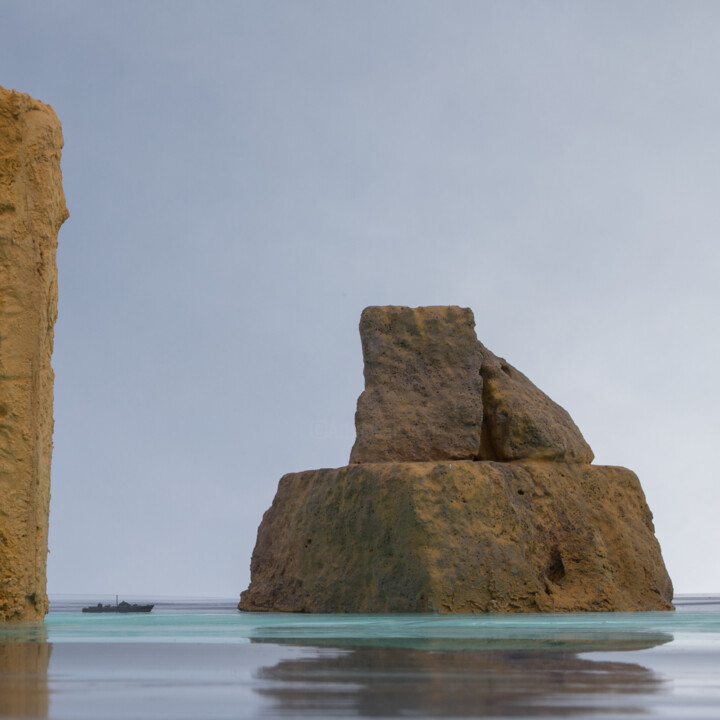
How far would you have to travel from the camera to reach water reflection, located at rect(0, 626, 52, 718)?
1.65 metres

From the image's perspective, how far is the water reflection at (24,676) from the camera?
5.40 ft

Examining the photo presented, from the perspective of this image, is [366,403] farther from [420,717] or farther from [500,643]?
[420,717]

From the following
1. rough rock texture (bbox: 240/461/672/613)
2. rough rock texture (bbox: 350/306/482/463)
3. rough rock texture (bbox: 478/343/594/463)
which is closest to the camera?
rough rock texture (bbox: 240/461/672/613)

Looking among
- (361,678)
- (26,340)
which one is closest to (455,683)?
(361,678)

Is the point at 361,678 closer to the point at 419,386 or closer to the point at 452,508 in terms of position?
the point at 452,508

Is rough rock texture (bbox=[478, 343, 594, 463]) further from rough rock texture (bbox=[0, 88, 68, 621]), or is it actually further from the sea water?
the sea water

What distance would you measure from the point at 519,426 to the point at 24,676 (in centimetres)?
792

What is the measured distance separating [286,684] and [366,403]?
768 centimetres

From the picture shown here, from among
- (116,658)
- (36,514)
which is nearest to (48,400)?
(36,514)

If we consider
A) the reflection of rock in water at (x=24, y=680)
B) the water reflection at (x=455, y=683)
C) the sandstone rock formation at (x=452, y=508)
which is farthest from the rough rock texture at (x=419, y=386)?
the water reflection at (x=455, y=683)

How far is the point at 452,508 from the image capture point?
336 inches

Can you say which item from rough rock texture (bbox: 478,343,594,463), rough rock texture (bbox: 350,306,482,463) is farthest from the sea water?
rough rock texture (bbox: 478,343,594,463)

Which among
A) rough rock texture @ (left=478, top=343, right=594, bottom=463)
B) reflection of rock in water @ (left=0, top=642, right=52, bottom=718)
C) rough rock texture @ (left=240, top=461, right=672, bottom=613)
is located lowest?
reflection of rock in water @ (left=0, top=642, right=52, bottom=718)

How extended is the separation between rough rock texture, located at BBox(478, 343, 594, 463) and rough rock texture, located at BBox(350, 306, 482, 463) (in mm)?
386
